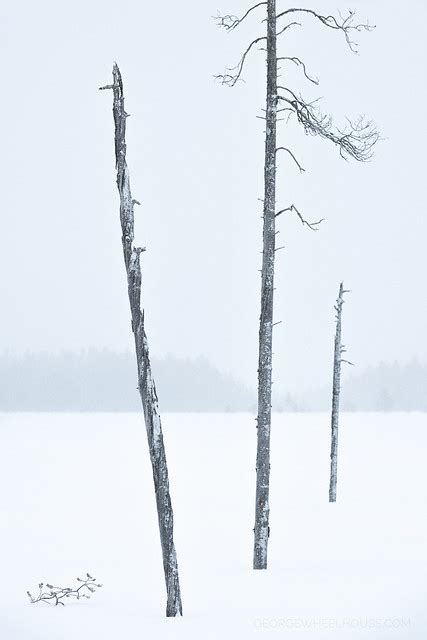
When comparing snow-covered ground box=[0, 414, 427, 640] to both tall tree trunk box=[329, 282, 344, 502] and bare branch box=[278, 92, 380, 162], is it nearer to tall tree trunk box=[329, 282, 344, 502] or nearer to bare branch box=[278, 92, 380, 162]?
tall tree trunk box=[329, 282, 344, 502]

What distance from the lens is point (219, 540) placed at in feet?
65.6

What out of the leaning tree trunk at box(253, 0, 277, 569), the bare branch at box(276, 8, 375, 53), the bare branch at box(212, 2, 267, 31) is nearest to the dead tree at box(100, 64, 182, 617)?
the leaning tree trunk at box(253, 0, 277, 569)

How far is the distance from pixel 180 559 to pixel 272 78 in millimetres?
10692

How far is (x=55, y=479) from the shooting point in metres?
35.8

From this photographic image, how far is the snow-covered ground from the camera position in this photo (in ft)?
28.8

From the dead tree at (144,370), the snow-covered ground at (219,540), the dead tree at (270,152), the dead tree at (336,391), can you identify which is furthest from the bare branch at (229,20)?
the dead tree at (336,391)

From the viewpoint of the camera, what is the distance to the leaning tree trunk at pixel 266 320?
43.0 ft

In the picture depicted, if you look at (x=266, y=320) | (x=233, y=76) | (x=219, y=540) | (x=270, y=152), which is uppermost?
(x=233, y=76)

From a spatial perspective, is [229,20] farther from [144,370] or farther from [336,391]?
[336,391]

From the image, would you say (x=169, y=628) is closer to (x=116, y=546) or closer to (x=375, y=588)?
(x=375, y=588)

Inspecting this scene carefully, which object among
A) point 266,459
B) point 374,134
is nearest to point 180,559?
point 266,459

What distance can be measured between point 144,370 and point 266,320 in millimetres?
4172

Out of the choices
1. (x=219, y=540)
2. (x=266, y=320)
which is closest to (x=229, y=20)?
(x=266, y=320)

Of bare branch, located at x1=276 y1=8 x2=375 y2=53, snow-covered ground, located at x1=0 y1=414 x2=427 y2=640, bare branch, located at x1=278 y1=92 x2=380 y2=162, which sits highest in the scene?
bare branch, located at x1=276 y1=8 x2=375 y2=53
